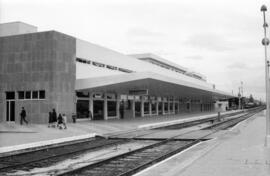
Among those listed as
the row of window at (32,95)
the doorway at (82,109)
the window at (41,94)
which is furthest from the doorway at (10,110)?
the doorway at (82,109)

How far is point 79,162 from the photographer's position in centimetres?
1402

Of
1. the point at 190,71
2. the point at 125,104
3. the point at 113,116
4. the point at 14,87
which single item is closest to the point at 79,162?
the point at 14,87

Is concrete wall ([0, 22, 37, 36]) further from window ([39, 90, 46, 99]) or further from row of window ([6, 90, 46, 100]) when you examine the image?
window ([39, 90, 46, 99])

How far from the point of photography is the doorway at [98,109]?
3931cm

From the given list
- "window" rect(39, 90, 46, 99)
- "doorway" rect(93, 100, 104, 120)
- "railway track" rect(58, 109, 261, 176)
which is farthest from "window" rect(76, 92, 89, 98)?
"railway track" rect(58, 109, 261, 176)

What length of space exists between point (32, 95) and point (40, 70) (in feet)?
7.40

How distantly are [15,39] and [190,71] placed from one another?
86.4 m

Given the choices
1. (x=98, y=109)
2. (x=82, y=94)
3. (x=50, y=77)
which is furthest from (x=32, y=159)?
(x=98, y=109)

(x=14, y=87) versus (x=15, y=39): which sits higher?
(x=15, y=39)

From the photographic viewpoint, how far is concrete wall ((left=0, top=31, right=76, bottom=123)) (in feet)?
107

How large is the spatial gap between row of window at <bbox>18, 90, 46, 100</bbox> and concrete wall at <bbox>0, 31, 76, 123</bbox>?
304 millimetres

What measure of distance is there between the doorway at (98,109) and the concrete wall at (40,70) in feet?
17.4

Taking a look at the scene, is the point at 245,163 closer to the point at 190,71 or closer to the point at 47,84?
the point at 47,84

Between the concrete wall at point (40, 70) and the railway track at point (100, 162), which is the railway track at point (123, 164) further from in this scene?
the concrete wall at point (40, 70)
